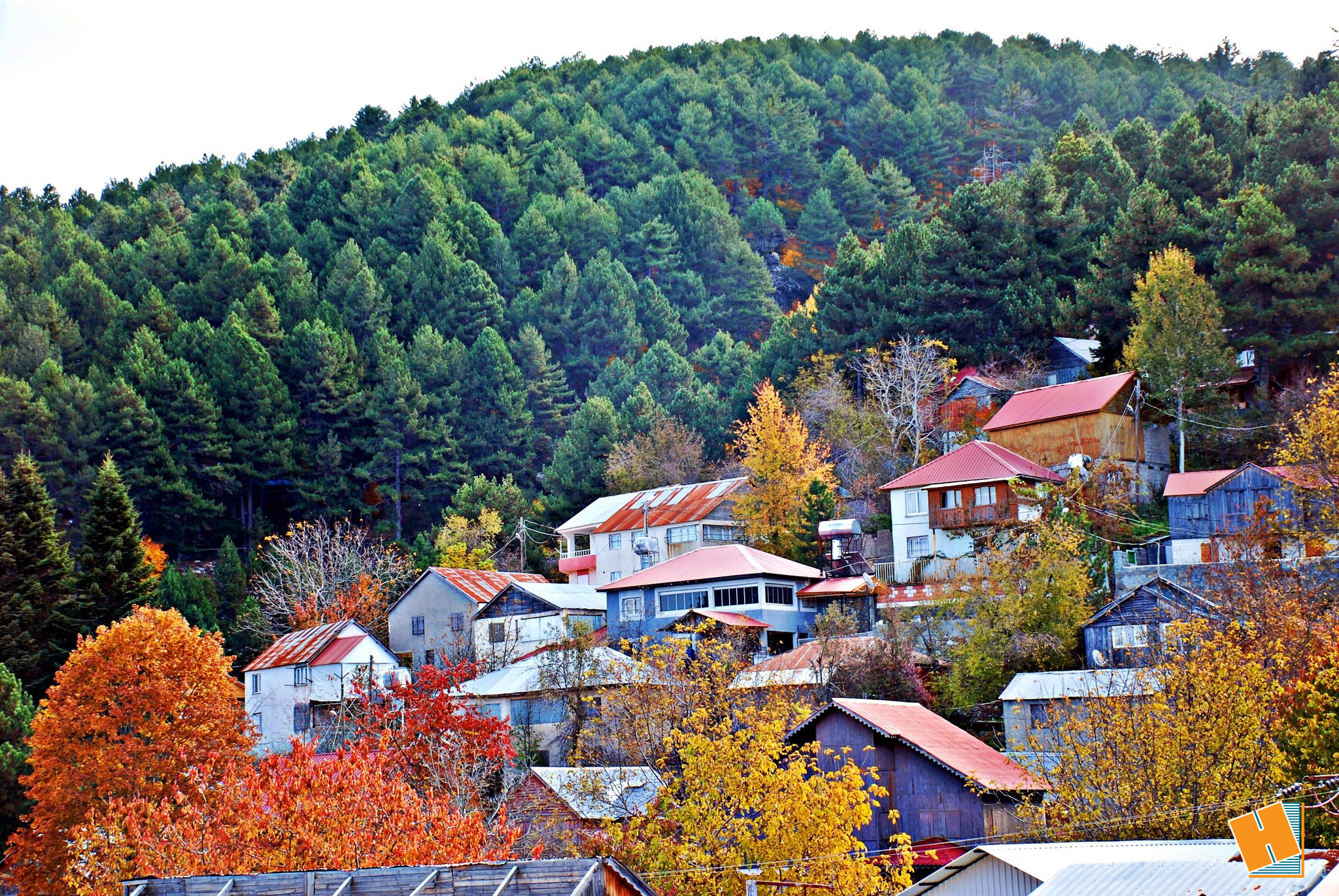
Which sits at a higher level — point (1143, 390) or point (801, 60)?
Answer: point (801, 60)

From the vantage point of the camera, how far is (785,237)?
132375mm

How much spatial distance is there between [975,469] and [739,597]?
10790 millimetres

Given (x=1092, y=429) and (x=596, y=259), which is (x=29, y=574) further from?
(x=596, y=259)

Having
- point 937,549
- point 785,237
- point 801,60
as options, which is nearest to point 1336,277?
point 937,549

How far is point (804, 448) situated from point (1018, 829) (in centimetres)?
3171

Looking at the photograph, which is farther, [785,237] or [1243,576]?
[785,237]

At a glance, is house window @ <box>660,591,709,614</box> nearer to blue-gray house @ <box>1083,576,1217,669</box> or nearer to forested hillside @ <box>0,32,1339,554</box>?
blue-gray house @ <box>1083,576,1217,669</box>

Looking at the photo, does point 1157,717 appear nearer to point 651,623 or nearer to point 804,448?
point 651,623

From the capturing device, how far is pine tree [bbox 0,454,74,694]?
6153cm

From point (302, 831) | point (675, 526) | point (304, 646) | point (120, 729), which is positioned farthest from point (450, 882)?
point (675, 526)

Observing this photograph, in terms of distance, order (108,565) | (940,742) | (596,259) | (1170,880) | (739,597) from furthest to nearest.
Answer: (596,259), (108,565), (739,597), (940,742), (1170,880)

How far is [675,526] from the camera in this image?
226ft

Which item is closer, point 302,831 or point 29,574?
point 302,831

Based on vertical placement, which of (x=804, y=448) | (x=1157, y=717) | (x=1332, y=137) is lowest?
(x=1157, y=717)
